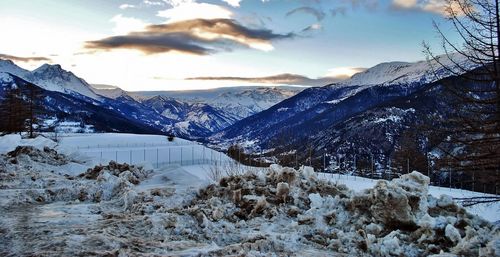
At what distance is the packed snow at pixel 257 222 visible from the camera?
25.8 feet

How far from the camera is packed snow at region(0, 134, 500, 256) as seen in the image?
7.86m

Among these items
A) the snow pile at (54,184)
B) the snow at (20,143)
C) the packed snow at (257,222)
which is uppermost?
the packed snow at (257,222)

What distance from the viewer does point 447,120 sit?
16000 mm

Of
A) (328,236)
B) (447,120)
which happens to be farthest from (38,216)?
(447,120)

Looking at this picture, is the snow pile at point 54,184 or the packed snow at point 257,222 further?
the snow pile at point 54,184

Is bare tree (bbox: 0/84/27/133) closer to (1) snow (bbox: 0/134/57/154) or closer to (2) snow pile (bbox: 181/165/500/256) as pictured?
(1) snow (bbox: 0/134/57/154)

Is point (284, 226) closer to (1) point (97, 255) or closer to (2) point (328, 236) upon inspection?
(2) point (328, 236)

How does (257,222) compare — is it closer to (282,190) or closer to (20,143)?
(282,190)

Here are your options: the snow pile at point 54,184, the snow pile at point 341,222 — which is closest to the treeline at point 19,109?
the snow pile at point 54,184

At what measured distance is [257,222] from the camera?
1053cm

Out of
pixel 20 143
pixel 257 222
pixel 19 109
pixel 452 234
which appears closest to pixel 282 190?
pixel 257 222

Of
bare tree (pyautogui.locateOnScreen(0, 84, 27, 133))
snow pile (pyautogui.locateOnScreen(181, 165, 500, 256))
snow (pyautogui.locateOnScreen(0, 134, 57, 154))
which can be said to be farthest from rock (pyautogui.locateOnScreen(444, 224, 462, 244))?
bare tree (pyautogui.locateOnScreen(0, 84, 27, 133))

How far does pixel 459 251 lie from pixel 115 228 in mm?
6789

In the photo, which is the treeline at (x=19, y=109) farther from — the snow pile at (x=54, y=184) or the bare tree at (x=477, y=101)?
the bare tree at (x=477, y=101)
